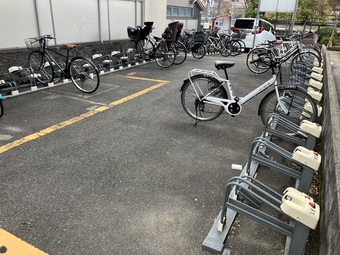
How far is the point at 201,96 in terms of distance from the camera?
436 centimetres

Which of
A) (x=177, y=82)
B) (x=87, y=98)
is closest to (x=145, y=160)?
(x=87, y=98)

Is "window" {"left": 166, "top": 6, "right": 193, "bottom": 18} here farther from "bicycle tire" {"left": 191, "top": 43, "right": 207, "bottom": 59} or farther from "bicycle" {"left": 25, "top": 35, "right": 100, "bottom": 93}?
"bicycle" {"left": 25, "top": 35, "right": 100, "bottom": 93}

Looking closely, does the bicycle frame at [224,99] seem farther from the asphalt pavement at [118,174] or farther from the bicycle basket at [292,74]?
the bicycle basket at [292,74]

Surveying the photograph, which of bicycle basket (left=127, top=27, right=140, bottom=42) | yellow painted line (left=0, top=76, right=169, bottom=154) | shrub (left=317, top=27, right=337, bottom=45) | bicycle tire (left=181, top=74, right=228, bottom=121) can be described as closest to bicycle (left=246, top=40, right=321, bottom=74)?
bicycle tire (left=181, top=74, right=228, bottom=121)

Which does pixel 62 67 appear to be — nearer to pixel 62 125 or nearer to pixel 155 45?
pixel 62 125

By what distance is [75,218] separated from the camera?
94.7 inches

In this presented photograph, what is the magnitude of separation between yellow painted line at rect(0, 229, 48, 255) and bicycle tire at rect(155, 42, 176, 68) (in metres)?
7.31

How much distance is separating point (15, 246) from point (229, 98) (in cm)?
333

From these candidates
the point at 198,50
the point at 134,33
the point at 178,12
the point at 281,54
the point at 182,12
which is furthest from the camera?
the point at 182,12

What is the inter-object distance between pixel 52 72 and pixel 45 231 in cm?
477

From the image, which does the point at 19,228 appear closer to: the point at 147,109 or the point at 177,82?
the point at 147,109

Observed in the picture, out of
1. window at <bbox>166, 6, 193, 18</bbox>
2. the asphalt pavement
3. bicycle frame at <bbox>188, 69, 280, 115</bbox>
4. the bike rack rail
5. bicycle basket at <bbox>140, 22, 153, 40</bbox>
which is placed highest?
window at <bbox>166, 6, 193, 18</bbox>

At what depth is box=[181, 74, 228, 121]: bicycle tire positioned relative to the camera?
168 inches

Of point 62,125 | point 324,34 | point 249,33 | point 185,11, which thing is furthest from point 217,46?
point 324,34
